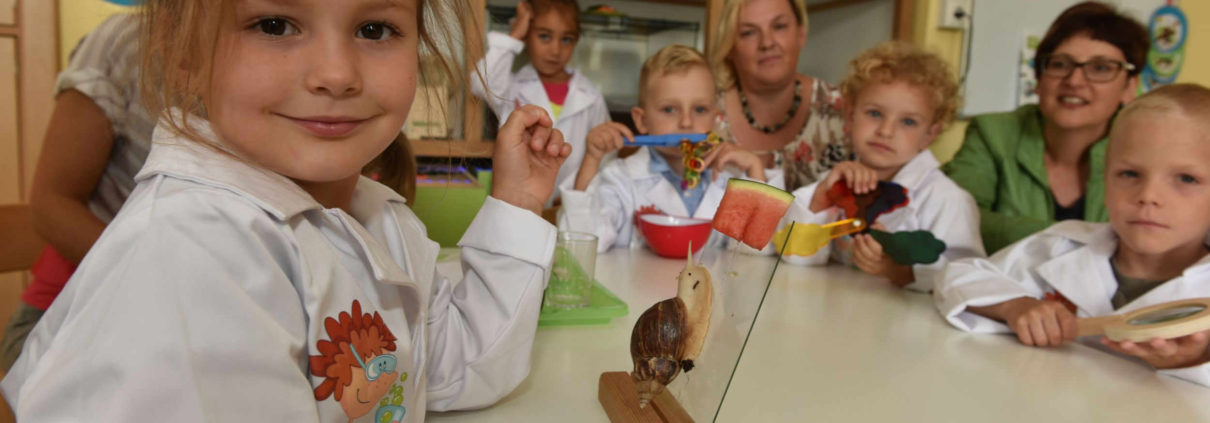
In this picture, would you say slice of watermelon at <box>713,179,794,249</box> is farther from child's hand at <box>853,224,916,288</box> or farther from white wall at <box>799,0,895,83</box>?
white wall at <box>799,0,895,83</box>

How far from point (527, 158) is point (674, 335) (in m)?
0.28

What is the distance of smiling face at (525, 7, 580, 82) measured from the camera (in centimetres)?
223

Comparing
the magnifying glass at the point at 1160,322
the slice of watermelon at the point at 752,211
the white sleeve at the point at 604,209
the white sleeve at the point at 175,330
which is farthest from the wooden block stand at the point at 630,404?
the white sleeve at the point at 604,209

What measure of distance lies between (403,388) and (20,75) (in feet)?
8.78

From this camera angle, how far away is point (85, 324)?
39 centimetres

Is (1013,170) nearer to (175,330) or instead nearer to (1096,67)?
(1096,67)

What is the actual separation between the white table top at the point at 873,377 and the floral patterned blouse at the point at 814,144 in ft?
2.82

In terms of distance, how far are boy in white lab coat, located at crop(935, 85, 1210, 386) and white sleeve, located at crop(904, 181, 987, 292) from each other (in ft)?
0.78

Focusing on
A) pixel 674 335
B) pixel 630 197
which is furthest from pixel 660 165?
pixel 674 335

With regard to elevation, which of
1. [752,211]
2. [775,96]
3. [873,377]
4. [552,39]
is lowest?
[873,377]

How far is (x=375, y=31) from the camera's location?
1.82 ft

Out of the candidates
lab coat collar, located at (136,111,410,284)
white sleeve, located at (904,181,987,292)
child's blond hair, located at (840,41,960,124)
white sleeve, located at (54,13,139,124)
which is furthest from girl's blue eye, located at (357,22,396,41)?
child's blond hair, located at (840,41,960,124)

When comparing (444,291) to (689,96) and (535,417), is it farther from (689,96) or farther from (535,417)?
(689,96)

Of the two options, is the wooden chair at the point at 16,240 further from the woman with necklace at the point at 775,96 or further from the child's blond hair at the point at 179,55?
the woman with necklace at the point at 775,96
